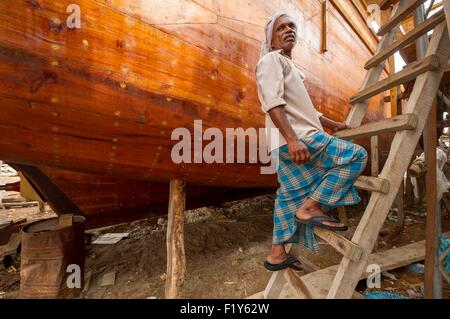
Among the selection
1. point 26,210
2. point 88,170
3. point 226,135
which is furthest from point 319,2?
point 26,210

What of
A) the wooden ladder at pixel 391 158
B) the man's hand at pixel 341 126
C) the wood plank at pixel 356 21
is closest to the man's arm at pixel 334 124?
the man's hand at pixel 341 126

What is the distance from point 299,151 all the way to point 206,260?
5.97 ft

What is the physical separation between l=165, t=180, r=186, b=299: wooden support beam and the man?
72 cm

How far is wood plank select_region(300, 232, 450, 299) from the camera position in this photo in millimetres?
1652

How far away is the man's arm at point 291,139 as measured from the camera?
117cm

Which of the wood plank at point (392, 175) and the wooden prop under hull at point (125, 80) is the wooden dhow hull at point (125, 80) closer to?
the wooden prop under hull at point (125, 80)

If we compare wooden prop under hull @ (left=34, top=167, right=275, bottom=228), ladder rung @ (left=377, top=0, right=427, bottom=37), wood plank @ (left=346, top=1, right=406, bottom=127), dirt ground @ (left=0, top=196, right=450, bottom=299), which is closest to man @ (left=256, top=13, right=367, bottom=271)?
dirt ground @ (left=0, top=196, right=450, bottom=299)

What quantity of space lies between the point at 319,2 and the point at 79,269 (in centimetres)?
369

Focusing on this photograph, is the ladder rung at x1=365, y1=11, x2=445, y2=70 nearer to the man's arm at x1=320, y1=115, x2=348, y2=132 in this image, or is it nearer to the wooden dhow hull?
the man's arm at x1=320, y1=115, x2=348, y2=132

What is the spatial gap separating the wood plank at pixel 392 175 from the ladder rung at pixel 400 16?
0.46 metres

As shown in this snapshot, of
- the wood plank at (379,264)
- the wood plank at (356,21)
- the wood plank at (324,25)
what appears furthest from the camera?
the wood plank at (356,21)

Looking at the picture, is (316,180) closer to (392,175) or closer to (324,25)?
(392,175)

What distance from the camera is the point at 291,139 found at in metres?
1.19

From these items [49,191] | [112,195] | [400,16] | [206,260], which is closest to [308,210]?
[206,260]
